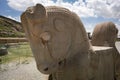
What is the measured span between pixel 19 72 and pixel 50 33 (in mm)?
7093

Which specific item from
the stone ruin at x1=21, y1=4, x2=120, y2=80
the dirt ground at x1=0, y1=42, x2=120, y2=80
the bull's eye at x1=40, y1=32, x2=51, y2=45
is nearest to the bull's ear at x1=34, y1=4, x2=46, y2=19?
the stone ruin at x1=21, y1=4, x2=120, y2=80

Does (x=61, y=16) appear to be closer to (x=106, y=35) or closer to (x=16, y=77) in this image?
(x=106, y=35)

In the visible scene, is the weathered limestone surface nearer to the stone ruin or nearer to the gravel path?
the stone ruin

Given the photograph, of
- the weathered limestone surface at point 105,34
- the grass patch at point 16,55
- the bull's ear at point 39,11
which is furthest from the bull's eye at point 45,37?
the grass patch at point 16,55

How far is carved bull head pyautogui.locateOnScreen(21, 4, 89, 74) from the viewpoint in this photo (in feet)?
7.42

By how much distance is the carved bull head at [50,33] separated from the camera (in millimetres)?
2262

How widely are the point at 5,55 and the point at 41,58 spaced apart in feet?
36.9

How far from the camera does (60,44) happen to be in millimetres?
2516

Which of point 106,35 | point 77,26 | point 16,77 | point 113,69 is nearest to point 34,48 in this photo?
point 77,26

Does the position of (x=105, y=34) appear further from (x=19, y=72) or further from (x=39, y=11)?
(x=19, y=72)

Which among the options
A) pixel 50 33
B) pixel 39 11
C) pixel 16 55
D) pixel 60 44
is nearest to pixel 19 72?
pixel 16 55

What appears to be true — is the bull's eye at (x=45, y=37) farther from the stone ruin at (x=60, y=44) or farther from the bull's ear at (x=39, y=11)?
the bull's ear at (x=39, y=11)

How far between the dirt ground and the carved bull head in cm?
487

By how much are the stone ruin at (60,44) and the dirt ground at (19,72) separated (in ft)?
15.2
